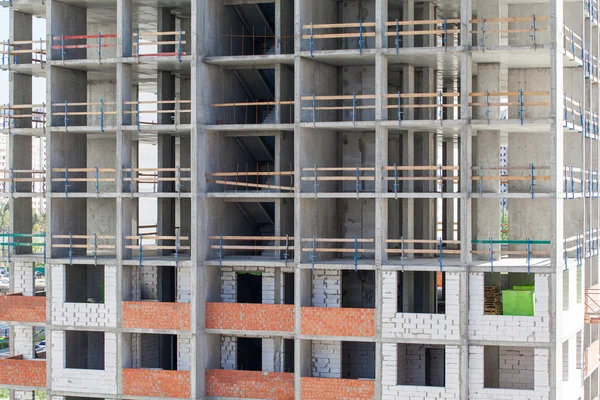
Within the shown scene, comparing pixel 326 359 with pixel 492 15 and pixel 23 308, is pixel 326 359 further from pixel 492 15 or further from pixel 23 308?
pixel 492 15

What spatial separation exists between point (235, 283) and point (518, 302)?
8708mm

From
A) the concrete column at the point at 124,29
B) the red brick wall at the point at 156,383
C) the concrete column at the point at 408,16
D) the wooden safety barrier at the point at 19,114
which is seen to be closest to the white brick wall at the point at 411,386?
the red brick wall at the point at 156,383

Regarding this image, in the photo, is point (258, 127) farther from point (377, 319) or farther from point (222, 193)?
point (377, 319)

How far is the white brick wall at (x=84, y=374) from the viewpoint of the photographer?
30.5 metres

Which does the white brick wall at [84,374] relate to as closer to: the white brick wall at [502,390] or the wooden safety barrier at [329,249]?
the wooden safety barrier at [329,249]

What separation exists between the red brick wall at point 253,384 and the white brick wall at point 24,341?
23.5ft

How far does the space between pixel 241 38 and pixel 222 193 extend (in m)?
6.14

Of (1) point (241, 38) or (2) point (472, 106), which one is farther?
(1) point (241, 38)

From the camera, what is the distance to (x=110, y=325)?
1198 inches

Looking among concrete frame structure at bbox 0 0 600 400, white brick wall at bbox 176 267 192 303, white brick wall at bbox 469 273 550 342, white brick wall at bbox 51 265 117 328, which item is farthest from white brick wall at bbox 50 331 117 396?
white brick wall at bbox 469 273 550 342

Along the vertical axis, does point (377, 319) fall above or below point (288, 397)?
above

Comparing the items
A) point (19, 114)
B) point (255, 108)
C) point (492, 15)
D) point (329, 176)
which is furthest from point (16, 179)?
point (492, 15)

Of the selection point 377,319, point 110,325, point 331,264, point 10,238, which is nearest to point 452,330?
point 377,319

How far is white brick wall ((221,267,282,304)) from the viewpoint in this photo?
1201 inches
